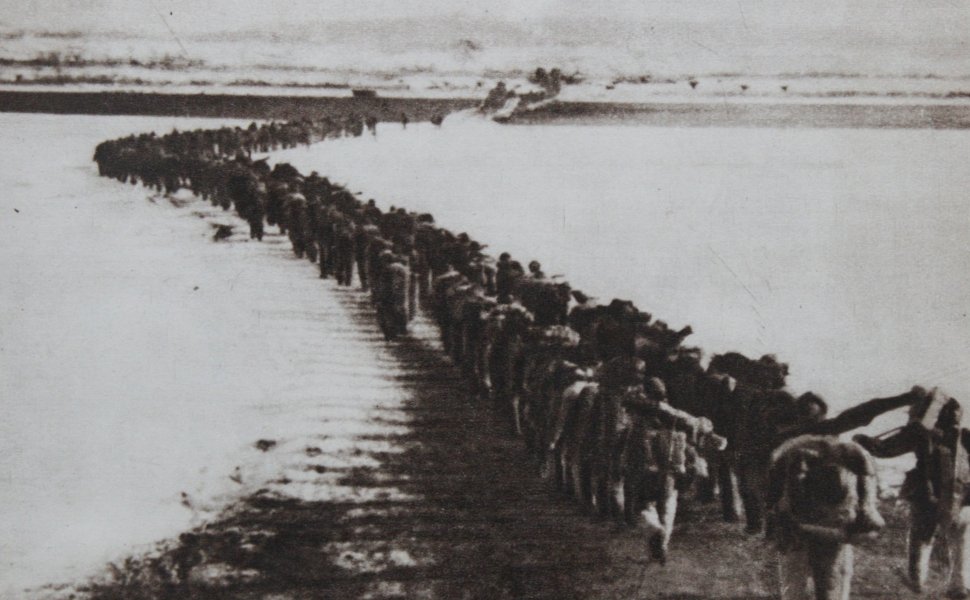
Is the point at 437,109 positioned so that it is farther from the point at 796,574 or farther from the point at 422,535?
the point at 796,574

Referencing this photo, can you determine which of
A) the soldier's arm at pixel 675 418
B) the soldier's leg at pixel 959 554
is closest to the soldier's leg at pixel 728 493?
the soldier's arm at pixel 675 418

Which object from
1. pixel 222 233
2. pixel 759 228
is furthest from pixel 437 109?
pixel 759 228

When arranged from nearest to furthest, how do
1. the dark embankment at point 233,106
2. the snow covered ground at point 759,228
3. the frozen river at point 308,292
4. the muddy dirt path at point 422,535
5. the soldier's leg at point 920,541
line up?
the soldier's leg at point 920,541, the muddy dirt path at point 422,535, the frozen river at point 308,292, the snow covered ground at point 759,228, the dark embankment at point 233,106

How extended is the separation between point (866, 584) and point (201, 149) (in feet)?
78.2

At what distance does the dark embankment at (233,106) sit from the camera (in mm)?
34562

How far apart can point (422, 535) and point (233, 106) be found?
37.6 meters

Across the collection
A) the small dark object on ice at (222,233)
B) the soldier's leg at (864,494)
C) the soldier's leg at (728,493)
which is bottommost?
the soldier's leg at (728,493)

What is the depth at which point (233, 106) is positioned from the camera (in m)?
41.2

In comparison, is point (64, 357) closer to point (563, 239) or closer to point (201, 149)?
point (563, 239)

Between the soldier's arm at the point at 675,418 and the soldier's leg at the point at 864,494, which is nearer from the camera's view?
the soldier's leg at the point at 864,494

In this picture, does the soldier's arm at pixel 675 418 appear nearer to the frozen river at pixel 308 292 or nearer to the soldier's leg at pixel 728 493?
the soldier's leg at pixel 728 493

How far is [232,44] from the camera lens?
492 inches

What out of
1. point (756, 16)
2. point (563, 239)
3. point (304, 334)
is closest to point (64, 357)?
point (304, 334)

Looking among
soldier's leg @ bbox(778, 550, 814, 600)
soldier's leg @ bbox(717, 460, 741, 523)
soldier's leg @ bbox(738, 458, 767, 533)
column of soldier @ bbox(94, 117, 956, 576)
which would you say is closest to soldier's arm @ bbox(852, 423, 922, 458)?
column of soldier @ bbox(94, 117, 956, 576)
